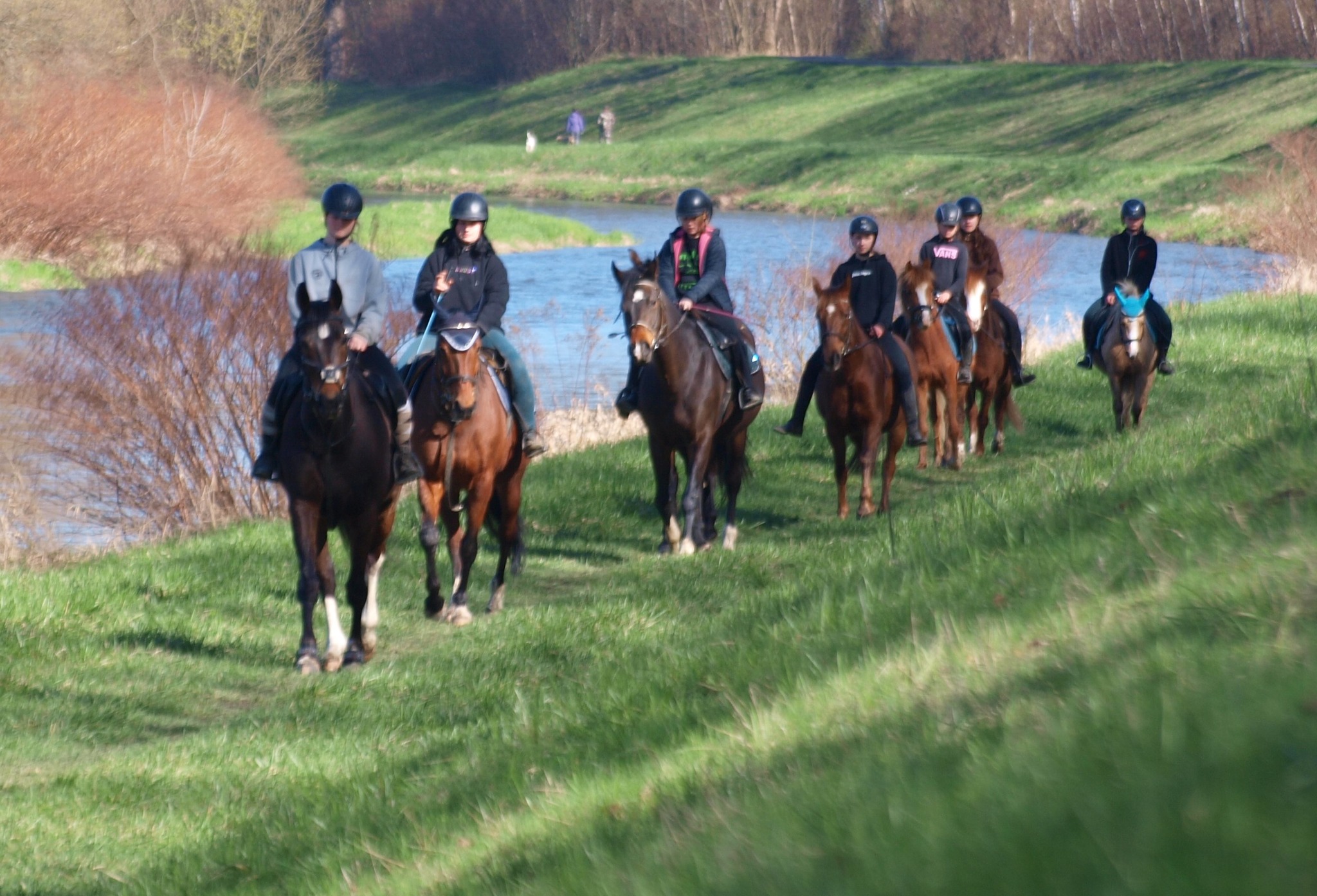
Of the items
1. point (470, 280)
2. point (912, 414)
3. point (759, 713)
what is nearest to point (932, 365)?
point (912, 414)

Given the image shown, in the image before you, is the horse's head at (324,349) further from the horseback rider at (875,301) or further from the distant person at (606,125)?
the distant person at (606,125)

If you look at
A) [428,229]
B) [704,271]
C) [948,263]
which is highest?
[704,271]

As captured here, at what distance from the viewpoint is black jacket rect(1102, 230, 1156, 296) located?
15.7 m

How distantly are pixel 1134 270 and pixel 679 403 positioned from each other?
20.9 ft

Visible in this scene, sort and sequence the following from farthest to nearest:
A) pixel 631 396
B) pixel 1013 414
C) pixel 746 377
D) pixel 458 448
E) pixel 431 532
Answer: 1. pixel 1013 414
2. pixel 746 377
3. pixel 631 396
4. pixel 431 532
5. pixel 458 448

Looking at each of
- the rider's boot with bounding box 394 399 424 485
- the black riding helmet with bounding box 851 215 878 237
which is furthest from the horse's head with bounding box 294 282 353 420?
the black riding helmet with bounding box 851 215 878 237

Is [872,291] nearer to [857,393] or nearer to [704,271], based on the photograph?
[857,393]

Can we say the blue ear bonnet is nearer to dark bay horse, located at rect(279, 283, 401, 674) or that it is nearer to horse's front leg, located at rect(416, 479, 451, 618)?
horse's front leg, located at rect(416, 479, 451, 618)

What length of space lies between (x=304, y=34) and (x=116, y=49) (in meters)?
20.8

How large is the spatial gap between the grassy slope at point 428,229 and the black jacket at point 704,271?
26.9m

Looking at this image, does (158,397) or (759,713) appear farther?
(158,397)

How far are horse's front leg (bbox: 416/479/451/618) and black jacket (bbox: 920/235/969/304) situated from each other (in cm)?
658

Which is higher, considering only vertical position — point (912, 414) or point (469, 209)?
point (469, 209)

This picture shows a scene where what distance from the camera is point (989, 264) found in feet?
52.1
